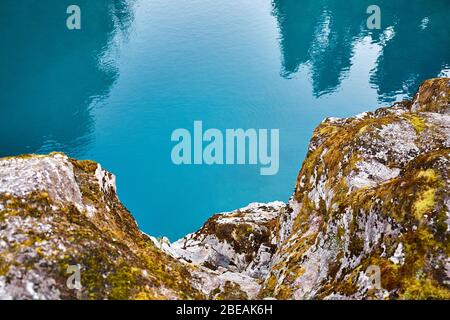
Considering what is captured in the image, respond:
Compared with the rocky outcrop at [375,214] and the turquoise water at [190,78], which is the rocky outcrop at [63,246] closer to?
the rocky outcrop at [375,214]

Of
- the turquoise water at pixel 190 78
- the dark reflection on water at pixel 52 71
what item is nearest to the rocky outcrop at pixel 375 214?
the turquoise water at pixel 190 78

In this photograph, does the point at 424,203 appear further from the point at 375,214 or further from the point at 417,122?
the point at 417,122

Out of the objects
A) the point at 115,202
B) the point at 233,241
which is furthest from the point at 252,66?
the point at 115,202

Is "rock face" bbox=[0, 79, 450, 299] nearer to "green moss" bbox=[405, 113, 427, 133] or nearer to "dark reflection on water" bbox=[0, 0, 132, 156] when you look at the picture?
"green moss" bbox=[405, 113, 427, 133]

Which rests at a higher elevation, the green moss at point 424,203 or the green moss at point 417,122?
the green moss at point 417,122

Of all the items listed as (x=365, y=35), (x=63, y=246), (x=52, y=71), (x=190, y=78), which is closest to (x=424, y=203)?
(x=63, y=246)

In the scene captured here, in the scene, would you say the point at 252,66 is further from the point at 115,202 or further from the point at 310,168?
the point at 115,202
